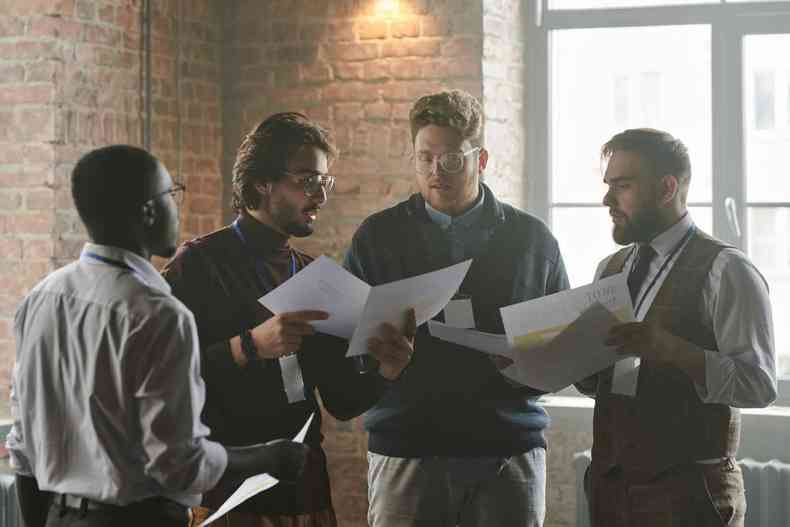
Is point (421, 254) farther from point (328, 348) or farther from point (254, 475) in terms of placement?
point (254, 475)

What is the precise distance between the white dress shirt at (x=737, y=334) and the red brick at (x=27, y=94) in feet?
9.01

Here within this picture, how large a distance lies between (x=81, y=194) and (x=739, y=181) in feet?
11.9

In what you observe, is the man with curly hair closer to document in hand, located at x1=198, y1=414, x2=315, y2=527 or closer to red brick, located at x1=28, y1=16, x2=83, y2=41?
document in hand, located at x1=198, y1=414, x2=315, y2=527

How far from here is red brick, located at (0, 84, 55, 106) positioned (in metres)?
4.39

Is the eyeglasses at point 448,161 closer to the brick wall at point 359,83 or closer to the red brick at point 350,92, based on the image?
the brick wall at point 359,83

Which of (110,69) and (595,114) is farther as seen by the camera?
(595,114)

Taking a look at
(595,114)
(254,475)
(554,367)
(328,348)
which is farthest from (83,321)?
(595,114)

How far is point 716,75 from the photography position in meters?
5.02

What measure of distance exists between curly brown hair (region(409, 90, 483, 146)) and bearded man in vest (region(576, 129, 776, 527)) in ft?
1.89

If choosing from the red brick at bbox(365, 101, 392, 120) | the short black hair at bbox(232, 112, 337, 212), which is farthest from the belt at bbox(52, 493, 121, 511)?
the red brick at bbox(365, 101, 392, 120)

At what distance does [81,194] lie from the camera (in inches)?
83.3

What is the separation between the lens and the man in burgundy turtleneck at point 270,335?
2.66 m

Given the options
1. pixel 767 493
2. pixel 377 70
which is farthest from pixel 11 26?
pixel 767 493

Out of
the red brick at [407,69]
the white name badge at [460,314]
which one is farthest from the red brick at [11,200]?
the white name badge at [460,314]
